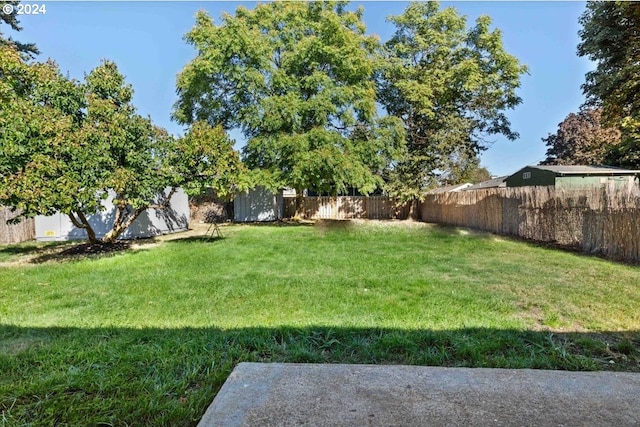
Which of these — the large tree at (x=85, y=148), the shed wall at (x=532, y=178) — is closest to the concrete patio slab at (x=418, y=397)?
the large tree at (x=85, y=148)

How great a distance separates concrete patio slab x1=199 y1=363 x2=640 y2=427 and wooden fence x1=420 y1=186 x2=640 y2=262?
20.4ft

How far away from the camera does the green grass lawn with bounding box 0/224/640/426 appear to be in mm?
2176

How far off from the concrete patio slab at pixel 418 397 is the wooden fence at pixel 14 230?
455 inches

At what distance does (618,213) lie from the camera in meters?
6.93

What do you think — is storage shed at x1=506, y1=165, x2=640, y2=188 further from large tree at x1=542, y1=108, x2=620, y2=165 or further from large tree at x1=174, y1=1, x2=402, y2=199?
large tree at x1=542, y1=108, x2=620, y2=165

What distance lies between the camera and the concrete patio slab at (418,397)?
5.34ft

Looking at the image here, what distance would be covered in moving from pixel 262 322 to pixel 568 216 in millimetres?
8285

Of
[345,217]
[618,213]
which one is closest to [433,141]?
[345,217]

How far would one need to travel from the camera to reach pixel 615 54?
953 cm

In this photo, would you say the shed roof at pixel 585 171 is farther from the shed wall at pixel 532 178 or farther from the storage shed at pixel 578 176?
the shed wall at pixel 532 178

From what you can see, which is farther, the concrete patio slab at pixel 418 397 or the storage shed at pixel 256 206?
the storage shed at pixel 256 206

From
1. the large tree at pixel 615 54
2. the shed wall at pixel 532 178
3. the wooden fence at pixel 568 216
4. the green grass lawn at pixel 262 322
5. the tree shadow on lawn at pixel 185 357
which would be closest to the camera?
the tree shadow on lawn at pixel 185 357

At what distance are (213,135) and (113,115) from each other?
2204 millimetres

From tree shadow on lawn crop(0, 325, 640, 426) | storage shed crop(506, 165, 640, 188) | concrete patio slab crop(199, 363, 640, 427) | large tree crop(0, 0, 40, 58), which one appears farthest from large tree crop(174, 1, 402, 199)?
concrete patio slab crop(199, 363, 640, 427)
